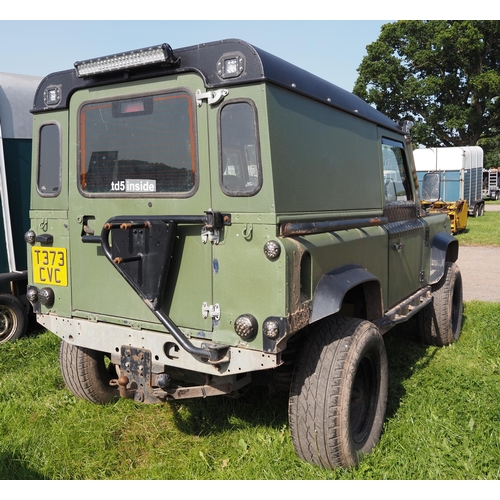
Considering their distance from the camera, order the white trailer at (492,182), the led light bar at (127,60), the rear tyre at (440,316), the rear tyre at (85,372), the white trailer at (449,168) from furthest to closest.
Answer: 1. the white trailer at (492,182)
2. the white trailer at (449,168)
3. the rear tyre at (440,316)
4. the rear tyre at (85,372)
5. the led light bar at (127,60)

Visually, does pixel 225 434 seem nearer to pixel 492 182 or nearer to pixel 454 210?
pixel 454 210

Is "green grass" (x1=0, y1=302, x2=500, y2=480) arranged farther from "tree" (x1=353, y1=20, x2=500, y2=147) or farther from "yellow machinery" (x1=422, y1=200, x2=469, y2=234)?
"tree" (x1=353, y1=20, x2=500, y2=147)

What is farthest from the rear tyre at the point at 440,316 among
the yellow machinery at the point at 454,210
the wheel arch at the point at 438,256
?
the yellow machinery at the point at 454,210

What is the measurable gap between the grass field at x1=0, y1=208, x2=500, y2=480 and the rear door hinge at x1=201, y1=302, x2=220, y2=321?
106cm

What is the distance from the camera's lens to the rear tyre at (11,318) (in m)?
5.93

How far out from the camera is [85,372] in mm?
4098

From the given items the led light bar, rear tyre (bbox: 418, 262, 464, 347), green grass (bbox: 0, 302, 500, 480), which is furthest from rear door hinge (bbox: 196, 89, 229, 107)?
rear tyre (bbox: 418, 262, 464, 347)

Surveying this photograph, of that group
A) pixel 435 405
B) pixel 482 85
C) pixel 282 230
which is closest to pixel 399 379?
pixel 435 405

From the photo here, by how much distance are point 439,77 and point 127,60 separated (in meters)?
27.4

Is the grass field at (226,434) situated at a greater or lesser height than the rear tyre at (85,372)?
lesser

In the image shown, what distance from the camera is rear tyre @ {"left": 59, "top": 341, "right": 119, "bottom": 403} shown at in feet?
13.4

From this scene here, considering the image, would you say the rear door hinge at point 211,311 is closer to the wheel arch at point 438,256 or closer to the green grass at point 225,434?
the green grass at point 225,434

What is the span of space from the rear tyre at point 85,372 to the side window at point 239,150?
1.93 metres

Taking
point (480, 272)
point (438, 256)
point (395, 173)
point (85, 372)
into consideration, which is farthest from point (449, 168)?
point (85, 372)
